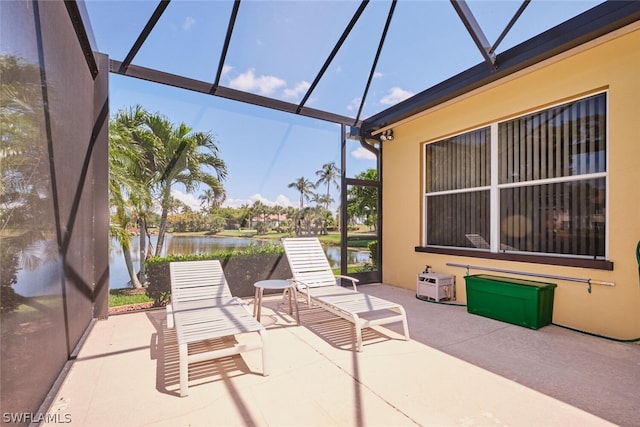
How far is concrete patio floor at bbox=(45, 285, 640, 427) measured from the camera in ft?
7.62

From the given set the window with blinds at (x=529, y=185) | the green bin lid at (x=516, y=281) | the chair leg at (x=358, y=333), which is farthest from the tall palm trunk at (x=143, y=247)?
the green bin lid at (x=516, y=281)

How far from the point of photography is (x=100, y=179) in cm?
455

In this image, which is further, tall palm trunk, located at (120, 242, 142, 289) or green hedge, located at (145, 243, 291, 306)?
green hedge, located at (145, 243, 291, 306)

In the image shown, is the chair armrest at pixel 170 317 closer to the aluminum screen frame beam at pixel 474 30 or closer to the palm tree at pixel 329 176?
the palm tree at pixel 329 176

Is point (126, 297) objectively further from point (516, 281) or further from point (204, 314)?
point (516, 281)

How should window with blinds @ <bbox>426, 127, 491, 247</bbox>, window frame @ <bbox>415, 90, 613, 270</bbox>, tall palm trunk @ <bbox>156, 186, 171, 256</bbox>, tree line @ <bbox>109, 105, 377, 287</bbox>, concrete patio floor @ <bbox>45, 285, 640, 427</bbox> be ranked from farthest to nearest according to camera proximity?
window with blinds @ <bbox>426, 127, 491, 247</bbox> → tall palm trunk @ <bbox>156, 186, 171, 256</bbox> → tree line @ <bbox>109, 105, 377, 287</bbox> → window frame @ <bbox>415, 90, 613, 270</bbox> → concrete patio floor @ <bbox>45, 285, 640, 427</bbox>

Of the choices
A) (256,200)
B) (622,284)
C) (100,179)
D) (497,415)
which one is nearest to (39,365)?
(100,179)

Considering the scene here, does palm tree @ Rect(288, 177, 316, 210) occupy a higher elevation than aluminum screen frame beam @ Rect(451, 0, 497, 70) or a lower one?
lower

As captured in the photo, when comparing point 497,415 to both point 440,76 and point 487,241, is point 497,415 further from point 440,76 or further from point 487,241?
point 440,76

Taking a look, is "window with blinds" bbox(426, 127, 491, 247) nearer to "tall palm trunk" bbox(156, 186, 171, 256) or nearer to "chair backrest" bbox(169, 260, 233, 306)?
"chair backrest" bbox(169, 260, 233, 306)

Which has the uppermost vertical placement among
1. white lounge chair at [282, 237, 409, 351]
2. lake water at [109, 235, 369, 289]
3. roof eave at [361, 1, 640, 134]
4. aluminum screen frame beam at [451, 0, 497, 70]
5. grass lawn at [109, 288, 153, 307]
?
aluminum screen frame beam at [451, 0, 497, 70]

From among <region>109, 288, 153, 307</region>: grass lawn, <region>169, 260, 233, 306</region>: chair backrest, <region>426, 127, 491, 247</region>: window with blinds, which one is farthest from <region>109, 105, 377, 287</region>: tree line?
<region>426, 127, 491, 247</region>: window with blinds

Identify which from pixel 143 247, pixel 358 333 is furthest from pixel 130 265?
pixel 358 333

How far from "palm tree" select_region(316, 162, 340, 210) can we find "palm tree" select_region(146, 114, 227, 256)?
7.33ft
